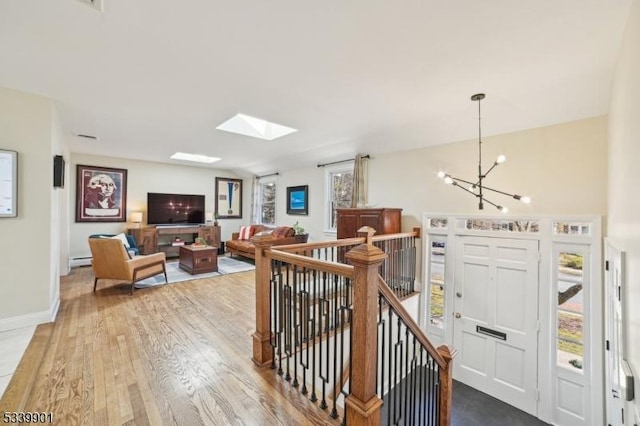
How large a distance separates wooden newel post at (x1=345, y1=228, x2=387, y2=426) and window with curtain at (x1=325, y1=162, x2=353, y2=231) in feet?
14.3

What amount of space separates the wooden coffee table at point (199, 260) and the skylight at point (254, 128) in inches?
112

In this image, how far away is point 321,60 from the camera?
2.31 m

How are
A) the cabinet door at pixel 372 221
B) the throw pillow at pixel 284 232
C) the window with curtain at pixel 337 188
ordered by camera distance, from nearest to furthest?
1. the cabinet door at pixel 372 221
2. the window with curtain at pixel 337 188
3. the throw pillow at pixel 284 232

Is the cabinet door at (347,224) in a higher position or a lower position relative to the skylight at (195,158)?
lower

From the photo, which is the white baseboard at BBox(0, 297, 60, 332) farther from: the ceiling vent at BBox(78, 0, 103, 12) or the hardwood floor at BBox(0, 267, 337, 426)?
the ceiling vent at BBox(78, 0, 103, 12)

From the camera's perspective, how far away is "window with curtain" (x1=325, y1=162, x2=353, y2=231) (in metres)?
5.95

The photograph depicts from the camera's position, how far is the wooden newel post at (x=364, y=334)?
59.7 inches

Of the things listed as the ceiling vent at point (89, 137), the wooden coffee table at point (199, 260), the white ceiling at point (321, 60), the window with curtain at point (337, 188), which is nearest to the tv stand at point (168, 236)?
the wooden coffee table at point (199, 260)

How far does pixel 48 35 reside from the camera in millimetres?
2043

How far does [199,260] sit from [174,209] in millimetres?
2729

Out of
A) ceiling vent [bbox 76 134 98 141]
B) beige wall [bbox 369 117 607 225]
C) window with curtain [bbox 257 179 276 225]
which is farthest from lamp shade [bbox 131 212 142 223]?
beige wall [bbox 369 117 607 225]

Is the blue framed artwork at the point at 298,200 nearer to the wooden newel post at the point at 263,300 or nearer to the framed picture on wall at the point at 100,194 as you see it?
the framed picture on wall at the point at 100,194

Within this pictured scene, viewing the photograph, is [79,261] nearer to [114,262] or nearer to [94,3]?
[114,262]

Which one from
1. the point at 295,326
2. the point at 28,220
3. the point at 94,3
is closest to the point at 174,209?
the point at 28,220
